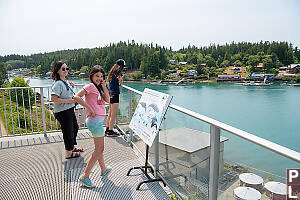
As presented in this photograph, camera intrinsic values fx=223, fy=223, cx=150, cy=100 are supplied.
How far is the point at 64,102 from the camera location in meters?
3.00

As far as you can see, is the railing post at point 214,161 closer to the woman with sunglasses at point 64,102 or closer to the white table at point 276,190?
the white table at point 276,190

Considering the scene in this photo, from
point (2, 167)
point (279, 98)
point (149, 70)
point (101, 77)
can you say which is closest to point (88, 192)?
point (101, 77)

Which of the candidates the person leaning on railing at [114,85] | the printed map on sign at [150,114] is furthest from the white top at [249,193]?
the person leaning on railing at [114,85]

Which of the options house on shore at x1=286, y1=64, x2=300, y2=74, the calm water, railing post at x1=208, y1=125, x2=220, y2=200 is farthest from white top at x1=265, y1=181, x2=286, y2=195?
house on shore at x1=286, y1=64, x2=300, y2=74

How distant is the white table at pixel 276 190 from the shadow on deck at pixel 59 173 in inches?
54.8

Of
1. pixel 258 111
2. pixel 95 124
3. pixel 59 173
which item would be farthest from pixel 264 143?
pixel 258 111

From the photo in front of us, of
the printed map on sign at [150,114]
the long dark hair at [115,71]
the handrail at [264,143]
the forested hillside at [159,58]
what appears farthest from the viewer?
the forested hillside at [159,58]

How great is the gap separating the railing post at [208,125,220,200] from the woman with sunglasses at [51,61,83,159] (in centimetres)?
201

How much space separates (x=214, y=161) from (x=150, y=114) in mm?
1016

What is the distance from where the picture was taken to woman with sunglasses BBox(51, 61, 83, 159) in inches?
119

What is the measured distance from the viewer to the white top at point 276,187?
1.24 metres

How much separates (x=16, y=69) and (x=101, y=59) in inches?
2024

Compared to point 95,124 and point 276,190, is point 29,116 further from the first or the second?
point 276,190

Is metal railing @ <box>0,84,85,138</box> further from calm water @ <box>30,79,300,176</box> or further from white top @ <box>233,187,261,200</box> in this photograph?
calm water @ <box>30,79,300,176</box>
